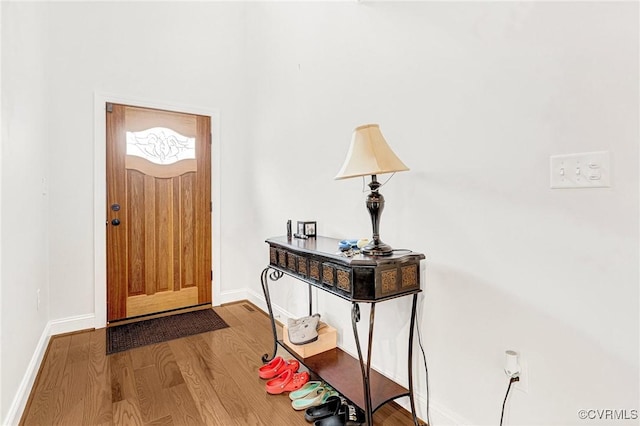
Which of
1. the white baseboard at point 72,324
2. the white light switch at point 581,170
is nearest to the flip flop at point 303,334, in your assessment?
the white light switch at point 581,170

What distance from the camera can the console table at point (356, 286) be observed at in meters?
1.47

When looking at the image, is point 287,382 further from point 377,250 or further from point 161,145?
point 161,145

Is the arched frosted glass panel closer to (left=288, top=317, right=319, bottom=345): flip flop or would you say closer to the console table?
the console table

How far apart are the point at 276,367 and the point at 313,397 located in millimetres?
373

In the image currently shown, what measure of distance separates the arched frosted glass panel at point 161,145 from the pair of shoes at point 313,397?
2408 millimetres

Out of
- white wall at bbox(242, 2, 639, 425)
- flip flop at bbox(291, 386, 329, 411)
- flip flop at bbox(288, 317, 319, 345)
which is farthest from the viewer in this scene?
flip flop at bbox(288, 317, 319, 345)

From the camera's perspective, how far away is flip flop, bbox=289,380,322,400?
191 centimetres

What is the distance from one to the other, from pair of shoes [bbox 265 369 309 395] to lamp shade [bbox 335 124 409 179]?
4.20 feet

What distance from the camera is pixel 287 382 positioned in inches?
79.3

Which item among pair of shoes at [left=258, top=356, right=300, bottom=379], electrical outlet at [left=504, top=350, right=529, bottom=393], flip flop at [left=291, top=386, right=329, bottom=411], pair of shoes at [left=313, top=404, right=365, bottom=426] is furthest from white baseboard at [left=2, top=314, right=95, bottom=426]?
electrical outlet at [left=504, top=350, right=529, bottom=393]

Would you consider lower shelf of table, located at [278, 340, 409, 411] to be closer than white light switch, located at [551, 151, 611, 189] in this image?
No

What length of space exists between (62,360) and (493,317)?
2759 millimetres

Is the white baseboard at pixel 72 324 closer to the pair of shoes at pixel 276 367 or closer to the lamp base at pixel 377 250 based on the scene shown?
the pair of shoes at pixel 276 367

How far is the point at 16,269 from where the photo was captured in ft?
5.79
